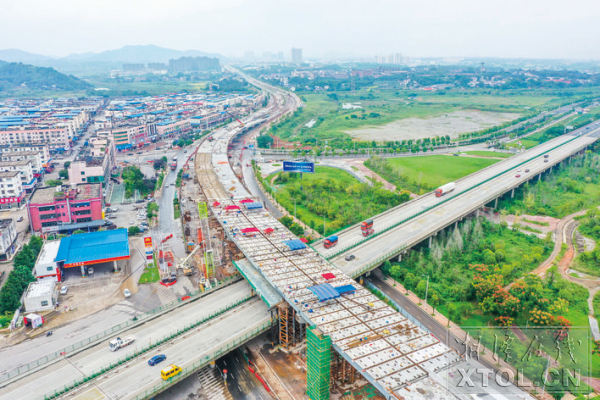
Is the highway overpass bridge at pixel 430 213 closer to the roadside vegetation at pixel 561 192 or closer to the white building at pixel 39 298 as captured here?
the roadside vegetation at pixel 561 192

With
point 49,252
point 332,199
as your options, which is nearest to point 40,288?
point 49,252

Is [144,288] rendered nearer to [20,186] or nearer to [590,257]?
[20,186]

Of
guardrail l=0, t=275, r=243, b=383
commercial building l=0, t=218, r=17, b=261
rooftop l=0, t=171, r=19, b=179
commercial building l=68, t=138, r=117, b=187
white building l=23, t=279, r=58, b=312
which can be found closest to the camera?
guardrail l=0, t=275, r=243, b=383

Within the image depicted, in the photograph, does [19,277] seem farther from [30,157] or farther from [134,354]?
[30,157]

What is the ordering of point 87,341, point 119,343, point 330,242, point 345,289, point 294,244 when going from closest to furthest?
point 119,343, point 345,289, point 87,341, point 294,244, point 330,242

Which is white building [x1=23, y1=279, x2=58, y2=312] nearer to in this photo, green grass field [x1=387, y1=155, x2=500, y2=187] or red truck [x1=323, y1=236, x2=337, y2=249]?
red truck [x1=323, y1=236, x2=337, y2=249]

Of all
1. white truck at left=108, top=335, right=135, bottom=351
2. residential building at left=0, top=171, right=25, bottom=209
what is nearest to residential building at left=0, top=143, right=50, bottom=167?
residential building at left=0, top=171, right=25, bottom=209

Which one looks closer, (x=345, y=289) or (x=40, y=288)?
(x=345, y=289)

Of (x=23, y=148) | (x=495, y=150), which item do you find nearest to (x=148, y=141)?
(x=23, y=148)
